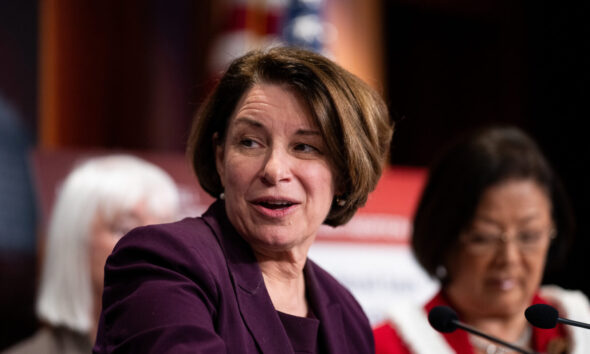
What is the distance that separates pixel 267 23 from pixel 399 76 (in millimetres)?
1769

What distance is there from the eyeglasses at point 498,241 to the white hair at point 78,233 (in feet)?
3.74

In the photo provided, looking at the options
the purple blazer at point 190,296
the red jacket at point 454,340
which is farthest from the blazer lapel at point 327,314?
the red jacket at point 454,340

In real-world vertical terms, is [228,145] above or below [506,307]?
above

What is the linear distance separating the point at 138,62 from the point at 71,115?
651 mm

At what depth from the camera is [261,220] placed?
4.13 ft

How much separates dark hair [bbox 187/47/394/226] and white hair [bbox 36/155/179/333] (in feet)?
3.91

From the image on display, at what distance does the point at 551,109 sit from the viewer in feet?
14.2

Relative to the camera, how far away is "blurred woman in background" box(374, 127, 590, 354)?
2031 millimetres

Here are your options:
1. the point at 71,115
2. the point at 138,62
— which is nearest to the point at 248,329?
the point at 71,115

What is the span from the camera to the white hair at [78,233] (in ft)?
8.34

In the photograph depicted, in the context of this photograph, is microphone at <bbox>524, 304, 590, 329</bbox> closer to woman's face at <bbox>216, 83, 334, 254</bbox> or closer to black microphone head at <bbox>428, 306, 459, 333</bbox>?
black microphone head at <bbox>428, 306, 459, 333</bbox>

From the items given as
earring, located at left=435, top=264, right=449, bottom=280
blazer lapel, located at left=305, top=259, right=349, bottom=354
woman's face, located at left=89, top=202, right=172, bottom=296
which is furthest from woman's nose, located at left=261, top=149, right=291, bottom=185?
woman's face, located at left=89, top=202, right=172, bottom=296

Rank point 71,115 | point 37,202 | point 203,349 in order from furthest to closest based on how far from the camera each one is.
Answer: point 71,115 < point 37,202 < point 203,349

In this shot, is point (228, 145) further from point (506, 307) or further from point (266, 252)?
point (506, 307)
